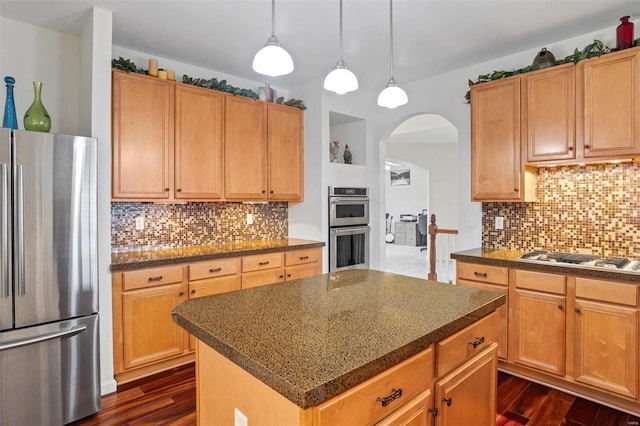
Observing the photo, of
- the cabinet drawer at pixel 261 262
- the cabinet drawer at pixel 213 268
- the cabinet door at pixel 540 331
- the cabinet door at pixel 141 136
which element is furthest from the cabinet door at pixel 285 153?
A: the cabinet door at pixel 540 331

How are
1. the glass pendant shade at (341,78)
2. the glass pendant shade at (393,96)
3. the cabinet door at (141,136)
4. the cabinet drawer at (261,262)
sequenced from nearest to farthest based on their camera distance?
the glass pendant shade at (341,78), the glass pendant shade at (393,96), the cabinet door at (141,136), the cabinet drawer at (261,262)

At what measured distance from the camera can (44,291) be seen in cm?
220

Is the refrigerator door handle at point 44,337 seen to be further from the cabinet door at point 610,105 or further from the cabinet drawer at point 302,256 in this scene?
the cabinet door at point 610,105

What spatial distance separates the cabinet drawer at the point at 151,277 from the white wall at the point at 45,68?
1.25 meters

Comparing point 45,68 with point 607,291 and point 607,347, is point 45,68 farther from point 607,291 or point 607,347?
point 607,347

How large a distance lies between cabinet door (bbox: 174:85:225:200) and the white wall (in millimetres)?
788

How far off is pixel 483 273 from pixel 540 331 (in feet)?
1.80

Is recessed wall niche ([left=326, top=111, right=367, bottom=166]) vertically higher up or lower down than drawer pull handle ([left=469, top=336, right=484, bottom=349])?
higher up

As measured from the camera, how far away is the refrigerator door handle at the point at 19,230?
2104 mm

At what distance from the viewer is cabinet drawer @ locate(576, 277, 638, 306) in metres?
2.27

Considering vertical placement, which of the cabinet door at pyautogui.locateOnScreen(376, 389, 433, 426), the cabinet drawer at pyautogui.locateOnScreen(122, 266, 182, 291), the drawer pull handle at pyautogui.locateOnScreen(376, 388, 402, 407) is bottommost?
the cabinet door at pyautogui.locateOnScreen(376, 389, 433, 426)

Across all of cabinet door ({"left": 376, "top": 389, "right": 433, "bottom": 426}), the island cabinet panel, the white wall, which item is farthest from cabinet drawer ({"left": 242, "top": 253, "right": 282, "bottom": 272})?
the island cabinet panel

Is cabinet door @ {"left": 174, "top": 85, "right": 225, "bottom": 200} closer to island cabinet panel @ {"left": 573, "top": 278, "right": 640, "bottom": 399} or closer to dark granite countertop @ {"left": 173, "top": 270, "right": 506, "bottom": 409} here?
dark granite countertop @ {"left": 173, "top": 270, "right": 506, "bottom": 409}

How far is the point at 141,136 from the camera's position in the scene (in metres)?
2.99
